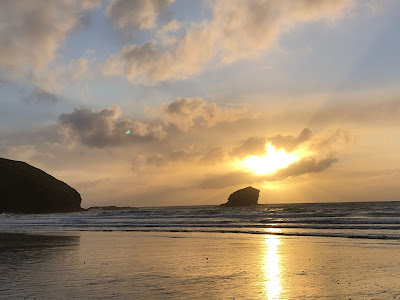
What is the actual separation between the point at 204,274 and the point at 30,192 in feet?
426

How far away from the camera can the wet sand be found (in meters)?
10.2

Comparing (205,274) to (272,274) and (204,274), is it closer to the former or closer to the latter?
(204,274)

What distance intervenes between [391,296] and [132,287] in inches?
280

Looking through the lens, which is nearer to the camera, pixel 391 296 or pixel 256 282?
pixel 391 296

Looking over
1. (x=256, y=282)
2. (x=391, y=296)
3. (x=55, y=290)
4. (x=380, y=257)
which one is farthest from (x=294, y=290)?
(x=380, y=257)

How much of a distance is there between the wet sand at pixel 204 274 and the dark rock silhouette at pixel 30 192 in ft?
381

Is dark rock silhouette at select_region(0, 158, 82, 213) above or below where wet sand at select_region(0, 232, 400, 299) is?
above

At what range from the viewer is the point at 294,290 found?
416 inches

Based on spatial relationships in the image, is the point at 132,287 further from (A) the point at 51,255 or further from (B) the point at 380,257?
(B) the point at 380,257

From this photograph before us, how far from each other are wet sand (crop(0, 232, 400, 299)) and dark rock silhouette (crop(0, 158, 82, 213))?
381 ft

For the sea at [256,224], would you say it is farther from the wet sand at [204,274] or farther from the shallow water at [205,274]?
the wet sand at [204,274]

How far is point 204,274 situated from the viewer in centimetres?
1323

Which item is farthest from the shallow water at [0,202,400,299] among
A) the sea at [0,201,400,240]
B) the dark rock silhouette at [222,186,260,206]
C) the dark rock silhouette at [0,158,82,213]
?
the dark rock silhouette at [222,186,260,206]

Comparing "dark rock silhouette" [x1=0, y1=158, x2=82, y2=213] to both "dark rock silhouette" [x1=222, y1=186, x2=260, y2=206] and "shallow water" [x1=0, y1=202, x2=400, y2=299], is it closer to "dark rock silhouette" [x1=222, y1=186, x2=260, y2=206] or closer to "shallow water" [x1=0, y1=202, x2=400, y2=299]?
"dark rock silhouette" [x1=222, y1=186, x2=260, y2=206]
